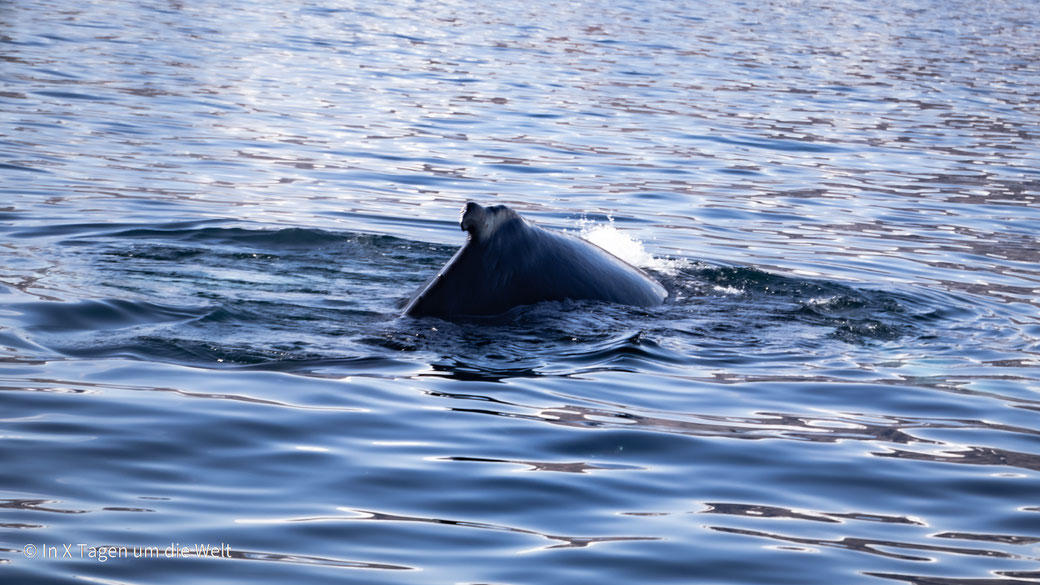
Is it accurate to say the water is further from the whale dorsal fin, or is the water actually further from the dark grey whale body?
the whale dorsal fin

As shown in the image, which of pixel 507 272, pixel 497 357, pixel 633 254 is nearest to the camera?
pixel 497 357

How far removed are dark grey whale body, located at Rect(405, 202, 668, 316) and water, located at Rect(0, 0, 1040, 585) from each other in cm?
14

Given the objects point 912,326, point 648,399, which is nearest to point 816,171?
point 912,326

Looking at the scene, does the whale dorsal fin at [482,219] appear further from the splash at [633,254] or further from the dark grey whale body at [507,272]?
the splash at [633,254]

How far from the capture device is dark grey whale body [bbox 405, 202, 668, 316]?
7652mm

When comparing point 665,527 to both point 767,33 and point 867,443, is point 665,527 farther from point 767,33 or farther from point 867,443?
point 767,33

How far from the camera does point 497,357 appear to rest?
7.43 m

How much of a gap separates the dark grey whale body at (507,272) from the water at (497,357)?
0.14m

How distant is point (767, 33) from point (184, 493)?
35.0m

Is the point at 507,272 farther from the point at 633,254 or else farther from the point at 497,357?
the point at 633,254

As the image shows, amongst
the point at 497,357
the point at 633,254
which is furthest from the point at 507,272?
the point at 633,254

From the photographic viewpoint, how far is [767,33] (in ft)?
126

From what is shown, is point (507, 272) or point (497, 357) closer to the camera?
point (497, 357)

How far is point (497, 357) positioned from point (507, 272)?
63 cm
